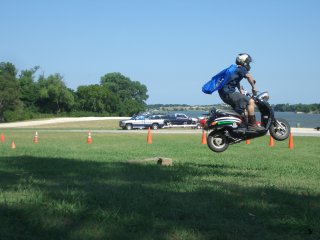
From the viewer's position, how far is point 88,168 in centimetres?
1048

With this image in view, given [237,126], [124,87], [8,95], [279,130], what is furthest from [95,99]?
[237,126]

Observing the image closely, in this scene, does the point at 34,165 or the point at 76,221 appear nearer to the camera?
the point at 76,221

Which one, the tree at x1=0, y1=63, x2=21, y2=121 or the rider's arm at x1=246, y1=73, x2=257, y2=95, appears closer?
the rider's arm at x1=246, y1=73, x2=257, y2=95

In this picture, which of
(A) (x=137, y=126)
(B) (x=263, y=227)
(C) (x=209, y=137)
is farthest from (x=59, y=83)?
(B) (x=263, y=227)

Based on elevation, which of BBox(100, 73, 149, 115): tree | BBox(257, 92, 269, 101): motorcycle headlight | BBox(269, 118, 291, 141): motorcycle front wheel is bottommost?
BBox(269, 118, 291, 141): motorcycle front wheel

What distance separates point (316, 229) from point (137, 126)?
51833 mm

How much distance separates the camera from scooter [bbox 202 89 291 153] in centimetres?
1162

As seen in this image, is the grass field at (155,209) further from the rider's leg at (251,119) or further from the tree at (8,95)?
the tree at (8,95)

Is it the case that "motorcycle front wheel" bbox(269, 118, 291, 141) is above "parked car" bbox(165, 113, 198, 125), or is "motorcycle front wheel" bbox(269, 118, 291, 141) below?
above

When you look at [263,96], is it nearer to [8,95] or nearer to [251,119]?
[251,119]

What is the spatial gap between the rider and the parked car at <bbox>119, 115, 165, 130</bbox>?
1766 inches

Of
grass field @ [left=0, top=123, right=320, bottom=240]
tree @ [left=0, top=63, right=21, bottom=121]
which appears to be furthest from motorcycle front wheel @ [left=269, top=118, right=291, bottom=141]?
tree @ [left=0, top=63, right=21, bottom=121]

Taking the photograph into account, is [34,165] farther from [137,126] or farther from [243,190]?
[137,126]

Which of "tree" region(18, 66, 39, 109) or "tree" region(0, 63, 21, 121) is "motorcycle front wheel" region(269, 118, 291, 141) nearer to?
"tree" region(0, 63, 21, 121)
